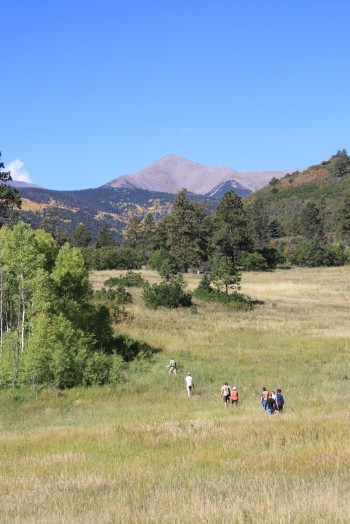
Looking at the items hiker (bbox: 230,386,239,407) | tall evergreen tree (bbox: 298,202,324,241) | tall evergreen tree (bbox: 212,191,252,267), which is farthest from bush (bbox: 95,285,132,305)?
tall evergreen tree (bbox: 298,202,324,241)

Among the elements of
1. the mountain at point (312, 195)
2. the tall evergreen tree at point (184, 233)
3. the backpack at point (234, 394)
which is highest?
the mountain at point (312, 195)

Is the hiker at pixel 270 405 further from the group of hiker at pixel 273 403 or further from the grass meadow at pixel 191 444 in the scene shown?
the grass meadow at pixel 191 444

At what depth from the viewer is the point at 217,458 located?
12102 millimetres

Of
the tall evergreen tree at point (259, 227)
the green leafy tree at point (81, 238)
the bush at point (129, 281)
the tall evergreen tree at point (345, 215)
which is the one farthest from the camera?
the green leafy tree at point (81, 238)

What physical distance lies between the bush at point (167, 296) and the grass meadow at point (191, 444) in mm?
14641

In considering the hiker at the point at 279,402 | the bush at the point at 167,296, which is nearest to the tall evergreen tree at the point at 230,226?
the bush at the point at 167,296

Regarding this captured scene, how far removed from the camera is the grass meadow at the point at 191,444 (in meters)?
7.95

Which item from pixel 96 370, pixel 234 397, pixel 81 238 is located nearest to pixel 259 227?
pixel 81 238

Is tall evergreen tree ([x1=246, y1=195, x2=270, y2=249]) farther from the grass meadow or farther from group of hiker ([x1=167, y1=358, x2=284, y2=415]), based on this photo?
group of hiker ([x1=167, y1=358, x2=284, y2=415])

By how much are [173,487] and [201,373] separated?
2029 cm

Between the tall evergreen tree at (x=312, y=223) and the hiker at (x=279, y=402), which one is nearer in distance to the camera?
the hiker at (x=279, y=402)

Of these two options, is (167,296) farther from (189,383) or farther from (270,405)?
(270,405)

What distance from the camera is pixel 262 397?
70.6 feet

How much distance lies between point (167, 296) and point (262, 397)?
108ft
